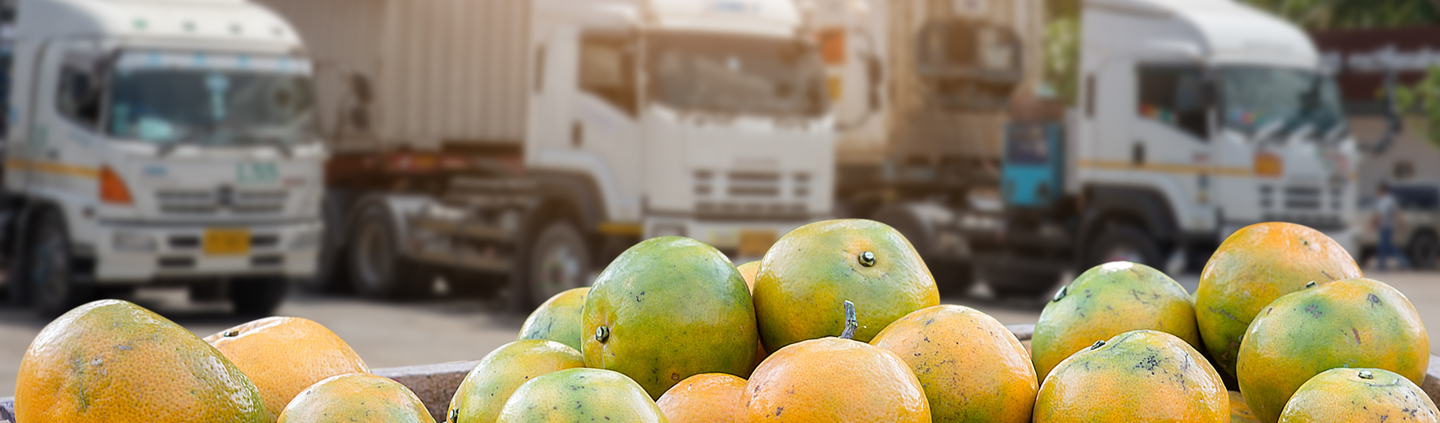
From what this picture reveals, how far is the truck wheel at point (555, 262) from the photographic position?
37.3ft

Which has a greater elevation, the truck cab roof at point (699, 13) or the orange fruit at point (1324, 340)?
the truck cab roof at point (699, 13)

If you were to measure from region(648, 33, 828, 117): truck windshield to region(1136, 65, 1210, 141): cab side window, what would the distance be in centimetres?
317

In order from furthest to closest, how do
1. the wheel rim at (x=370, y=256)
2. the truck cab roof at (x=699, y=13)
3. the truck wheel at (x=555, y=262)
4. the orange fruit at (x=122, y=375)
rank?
the wheel rim at (x=370, y=256) → the truck wheel at (x=555, y=262) → the truck cab roof at (x=699, y=13) → the orange fruit at (x=122, y=375)

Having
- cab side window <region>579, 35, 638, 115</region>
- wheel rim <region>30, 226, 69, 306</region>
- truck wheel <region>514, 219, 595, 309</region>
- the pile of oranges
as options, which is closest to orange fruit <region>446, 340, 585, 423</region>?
the pile of oranges

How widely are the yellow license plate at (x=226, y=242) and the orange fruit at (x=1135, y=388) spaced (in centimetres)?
1039

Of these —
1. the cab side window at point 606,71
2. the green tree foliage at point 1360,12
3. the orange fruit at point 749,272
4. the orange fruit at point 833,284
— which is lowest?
the orange fruit at point 749,272

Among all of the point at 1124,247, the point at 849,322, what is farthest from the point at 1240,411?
the point at 1124,247

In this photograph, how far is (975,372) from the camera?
5.98ft

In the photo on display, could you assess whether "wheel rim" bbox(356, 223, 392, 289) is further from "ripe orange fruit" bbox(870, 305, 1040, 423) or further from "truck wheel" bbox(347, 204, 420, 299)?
"ripe orange fruit" bbox(870, 305, 1040, 423)

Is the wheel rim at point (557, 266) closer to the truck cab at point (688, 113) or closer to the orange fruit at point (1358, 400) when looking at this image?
the truck cab at point (688, 113)

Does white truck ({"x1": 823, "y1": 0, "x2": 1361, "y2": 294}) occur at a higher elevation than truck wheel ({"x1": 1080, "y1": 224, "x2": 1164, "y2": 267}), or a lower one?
higher

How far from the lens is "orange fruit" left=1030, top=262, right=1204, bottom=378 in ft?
7.33

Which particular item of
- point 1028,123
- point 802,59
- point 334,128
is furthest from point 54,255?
point 1028,123

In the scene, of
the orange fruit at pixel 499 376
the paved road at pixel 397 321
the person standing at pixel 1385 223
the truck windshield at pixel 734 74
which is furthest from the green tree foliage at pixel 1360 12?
the orange fruit at pixel 499 376
